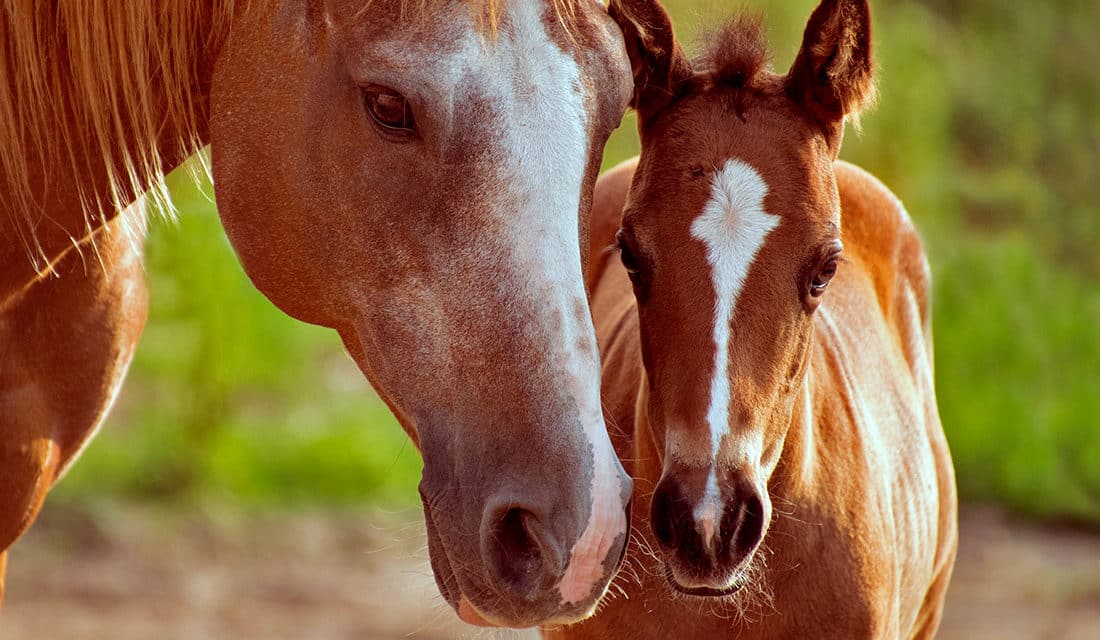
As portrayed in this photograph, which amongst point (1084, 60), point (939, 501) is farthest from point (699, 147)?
point (1084, 60)

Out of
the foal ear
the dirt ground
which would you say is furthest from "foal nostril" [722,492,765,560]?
the dirt ground

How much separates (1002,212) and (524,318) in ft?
25.3

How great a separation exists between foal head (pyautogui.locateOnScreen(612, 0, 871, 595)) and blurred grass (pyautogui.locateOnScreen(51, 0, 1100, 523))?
3000 mm

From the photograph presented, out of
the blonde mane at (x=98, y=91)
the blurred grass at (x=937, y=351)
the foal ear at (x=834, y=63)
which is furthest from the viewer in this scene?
the blurred grass at (x=937, y=351)

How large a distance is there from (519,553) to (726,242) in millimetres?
702

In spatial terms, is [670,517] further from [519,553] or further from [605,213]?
[605,213]

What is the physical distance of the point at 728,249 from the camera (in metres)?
2.16

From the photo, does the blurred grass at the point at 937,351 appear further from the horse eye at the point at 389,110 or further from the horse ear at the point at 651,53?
the horse eye at the point at 389,110

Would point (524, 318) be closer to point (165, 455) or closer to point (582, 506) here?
point (582, 506)

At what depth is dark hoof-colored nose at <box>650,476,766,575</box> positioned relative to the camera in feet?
6.64

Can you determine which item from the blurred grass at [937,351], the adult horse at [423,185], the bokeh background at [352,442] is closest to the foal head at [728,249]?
the adult horse at [423,185]

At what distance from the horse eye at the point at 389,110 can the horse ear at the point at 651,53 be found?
602mm

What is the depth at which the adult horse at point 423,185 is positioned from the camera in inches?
68.6

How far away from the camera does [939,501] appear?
11.1 feet
